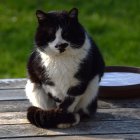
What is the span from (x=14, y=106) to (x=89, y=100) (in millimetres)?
387

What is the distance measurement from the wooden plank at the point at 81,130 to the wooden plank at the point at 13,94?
0.39 m

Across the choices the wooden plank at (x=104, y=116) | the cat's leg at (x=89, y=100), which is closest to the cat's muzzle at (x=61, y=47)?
the cat's leg at (x=89, y=100)

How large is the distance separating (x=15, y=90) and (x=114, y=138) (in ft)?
2.64

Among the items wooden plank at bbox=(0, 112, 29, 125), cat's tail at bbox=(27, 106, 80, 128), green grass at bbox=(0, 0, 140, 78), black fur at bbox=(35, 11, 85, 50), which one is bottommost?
green grass at bbox=(0, 0, 140, 78)

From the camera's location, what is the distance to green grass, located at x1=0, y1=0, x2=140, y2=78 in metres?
4.88

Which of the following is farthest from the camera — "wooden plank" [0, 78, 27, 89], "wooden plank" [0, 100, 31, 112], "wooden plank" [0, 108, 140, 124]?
"wooden plank" [0, 78, 27, 89]

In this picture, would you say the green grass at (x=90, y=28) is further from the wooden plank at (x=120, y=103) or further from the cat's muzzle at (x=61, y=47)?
the cat's muzzle at (x=61, y=47)

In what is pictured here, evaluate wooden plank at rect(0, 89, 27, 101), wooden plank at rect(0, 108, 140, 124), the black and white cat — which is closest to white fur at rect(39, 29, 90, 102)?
the black and white cat

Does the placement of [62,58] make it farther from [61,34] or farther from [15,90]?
[15,90]

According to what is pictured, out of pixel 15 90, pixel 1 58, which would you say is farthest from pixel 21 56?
pixel 15 90

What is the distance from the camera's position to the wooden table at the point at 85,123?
2180 mm

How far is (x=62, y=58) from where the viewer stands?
87.4 inches

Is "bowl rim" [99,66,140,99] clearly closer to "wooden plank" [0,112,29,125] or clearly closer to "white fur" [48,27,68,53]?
"wooden plank" [0,112,29,125]

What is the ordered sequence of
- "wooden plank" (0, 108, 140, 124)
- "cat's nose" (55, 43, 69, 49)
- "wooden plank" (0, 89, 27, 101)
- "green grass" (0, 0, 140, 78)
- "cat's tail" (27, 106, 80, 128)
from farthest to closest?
"green grass" (0, 0, 140, 78), "wooden plank" (0, 89, 27, 101), "wooden plank" (0, 108, 140, 124), "cat's tail" (27, 106, 80, 128), "cat's nose" (55, 43, 69, 49)
